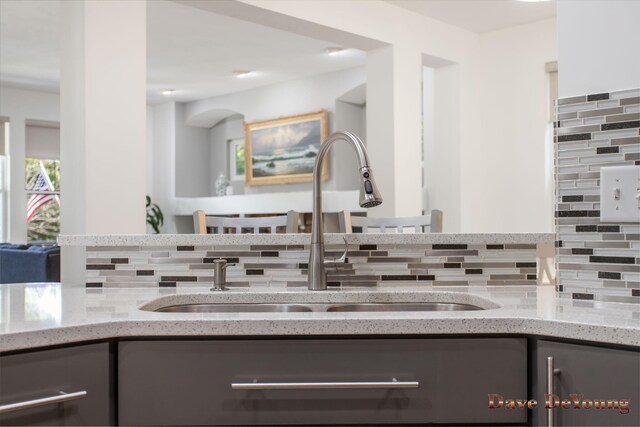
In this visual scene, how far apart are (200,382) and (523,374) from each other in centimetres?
52

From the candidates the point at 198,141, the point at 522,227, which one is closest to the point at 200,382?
the point at 522,227

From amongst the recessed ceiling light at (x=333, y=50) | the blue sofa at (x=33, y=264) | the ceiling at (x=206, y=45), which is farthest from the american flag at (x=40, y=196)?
the recessed ceiling light at (x=333, y=50)

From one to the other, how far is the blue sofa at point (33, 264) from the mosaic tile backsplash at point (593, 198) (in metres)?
3.89

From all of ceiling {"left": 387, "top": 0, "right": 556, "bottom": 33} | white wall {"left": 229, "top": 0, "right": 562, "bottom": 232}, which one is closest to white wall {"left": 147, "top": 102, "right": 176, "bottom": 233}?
white wall {"left": 229, "top": 0, "right": 562, "bottom": 232}

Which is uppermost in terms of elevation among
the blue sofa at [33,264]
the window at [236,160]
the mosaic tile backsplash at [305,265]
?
the window at [236,160]

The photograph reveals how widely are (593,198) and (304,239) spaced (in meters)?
0.65

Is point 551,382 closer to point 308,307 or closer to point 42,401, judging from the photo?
point 308,307

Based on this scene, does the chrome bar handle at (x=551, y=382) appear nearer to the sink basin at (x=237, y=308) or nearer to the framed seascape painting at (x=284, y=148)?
the sink basin at (x=237, y=308)

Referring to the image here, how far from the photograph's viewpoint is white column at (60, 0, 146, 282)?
129 inches

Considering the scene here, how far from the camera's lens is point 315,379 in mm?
1087

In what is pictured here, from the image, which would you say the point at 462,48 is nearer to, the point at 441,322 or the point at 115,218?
the point at 115,218

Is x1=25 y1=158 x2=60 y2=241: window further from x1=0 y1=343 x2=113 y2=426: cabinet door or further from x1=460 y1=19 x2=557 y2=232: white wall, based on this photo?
x1=0 y1=343 x2=113 y2=426: cabinet door

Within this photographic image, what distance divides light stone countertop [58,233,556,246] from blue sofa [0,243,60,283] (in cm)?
315

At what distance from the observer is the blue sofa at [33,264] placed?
457cm
